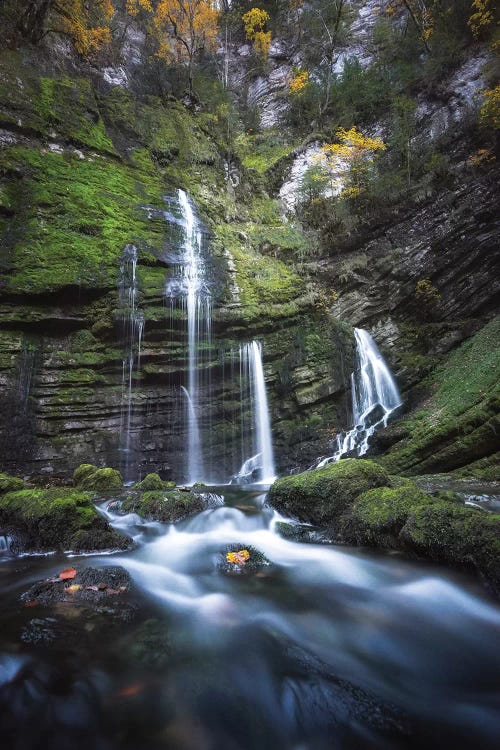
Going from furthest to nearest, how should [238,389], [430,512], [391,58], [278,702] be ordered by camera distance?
[391,58] → [238,389] → [430,512] → [278,702]

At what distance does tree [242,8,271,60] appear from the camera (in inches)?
1022

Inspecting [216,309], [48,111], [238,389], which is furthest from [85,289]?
[48,111]

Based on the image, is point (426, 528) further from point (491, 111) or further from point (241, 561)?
point (491, 111)

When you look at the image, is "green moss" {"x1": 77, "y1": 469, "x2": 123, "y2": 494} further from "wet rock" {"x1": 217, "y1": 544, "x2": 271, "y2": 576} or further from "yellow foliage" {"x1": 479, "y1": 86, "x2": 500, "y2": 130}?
"yellow foliage" {"x1": 479, "y1": 86, "x2": 500, "y2": 130}

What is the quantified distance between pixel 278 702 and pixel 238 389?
35.0 feet

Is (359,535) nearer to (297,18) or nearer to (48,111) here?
(48,111)

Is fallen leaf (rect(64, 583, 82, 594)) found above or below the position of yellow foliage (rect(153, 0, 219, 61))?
below

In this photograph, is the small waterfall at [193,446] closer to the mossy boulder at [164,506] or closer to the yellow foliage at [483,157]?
the mossy boulder at [164,506]

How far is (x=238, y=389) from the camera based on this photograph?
500 inches

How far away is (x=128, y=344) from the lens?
11.4 metres

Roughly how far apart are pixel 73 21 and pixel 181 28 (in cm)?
855

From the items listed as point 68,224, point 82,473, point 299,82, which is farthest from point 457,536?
point 299,82

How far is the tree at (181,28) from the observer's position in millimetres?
21500

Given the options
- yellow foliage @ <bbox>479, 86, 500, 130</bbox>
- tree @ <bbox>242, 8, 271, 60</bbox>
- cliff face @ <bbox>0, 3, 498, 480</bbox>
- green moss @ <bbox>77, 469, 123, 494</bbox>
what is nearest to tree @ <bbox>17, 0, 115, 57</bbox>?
cliff face @ <bbox>0, 3, 498, 480</bbox>
